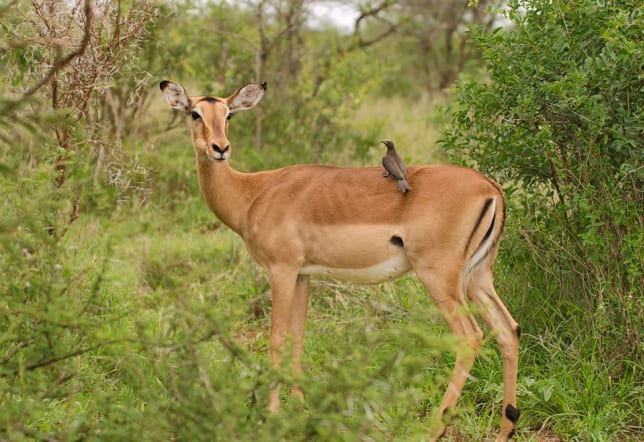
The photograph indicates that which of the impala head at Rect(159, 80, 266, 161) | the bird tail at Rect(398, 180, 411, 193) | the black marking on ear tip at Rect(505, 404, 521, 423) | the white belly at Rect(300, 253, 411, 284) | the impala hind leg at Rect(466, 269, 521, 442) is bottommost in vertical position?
the black marking on ear tip at Rect(505, 404, 521, 423)

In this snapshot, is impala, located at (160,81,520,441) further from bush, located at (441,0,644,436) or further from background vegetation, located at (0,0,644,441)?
bush, located at (441,0,644,436)

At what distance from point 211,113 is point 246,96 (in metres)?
0.50

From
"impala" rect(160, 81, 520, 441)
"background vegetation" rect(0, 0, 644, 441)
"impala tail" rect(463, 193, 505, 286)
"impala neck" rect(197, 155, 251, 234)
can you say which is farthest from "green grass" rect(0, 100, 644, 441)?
"impala neck" rect(197, 155, 251, 234)

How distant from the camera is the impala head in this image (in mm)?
4613

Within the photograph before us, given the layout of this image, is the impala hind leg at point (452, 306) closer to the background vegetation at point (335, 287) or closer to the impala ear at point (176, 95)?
the background vegetation at point (335, 287)

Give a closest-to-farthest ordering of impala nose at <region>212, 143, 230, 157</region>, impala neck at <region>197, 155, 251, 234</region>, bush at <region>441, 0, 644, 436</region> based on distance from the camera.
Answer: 1. bush at <region>441, 0, 644, 436</region>
2. impala nose at <region>212, 143, 230, 157</region>
3. impala neck at <region>197, 155, 251, 234</region>

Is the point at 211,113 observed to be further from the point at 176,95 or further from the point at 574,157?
the point at 574,157

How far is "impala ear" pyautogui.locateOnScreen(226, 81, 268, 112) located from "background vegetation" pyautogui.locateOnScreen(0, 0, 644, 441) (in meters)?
0.67

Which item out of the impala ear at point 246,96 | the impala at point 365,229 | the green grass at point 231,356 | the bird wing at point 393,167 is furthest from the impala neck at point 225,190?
the bird wing at point 393,167

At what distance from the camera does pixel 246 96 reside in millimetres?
5215

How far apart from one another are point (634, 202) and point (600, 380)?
0.87 metres

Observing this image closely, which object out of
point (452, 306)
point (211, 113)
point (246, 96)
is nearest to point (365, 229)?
point (452, 306)

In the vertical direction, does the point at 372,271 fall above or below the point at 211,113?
below

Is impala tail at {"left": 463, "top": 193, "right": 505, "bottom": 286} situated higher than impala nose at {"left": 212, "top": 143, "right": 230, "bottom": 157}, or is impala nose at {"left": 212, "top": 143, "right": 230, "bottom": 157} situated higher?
impala nose at {"left": 212, "top": 143, "right": 230, "bottom": 157}
